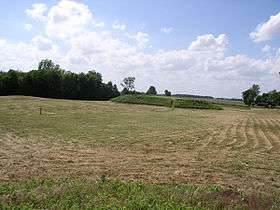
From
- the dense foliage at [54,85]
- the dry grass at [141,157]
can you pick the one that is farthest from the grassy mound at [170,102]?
the dry grass at [141,157]

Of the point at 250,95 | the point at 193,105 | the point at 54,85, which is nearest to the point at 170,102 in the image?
the point at 193,105

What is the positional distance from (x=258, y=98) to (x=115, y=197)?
129459 millimetres

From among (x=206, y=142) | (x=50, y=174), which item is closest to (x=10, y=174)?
(x=50, y=174)

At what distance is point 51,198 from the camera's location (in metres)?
9.25

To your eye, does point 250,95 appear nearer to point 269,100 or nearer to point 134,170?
point 269,100

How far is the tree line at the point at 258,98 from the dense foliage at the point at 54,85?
147 ft

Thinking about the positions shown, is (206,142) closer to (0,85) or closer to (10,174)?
(10,174)

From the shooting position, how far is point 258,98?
132250 mm

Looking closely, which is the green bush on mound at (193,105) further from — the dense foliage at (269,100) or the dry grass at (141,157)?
the dry grass at (141,157)

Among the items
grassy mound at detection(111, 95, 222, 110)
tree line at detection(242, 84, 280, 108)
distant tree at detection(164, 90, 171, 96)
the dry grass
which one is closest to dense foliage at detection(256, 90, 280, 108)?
tree line at detection(242, 84, 280, 108)

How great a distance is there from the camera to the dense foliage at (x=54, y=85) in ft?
288

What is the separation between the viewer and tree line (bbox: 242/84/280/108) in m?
127

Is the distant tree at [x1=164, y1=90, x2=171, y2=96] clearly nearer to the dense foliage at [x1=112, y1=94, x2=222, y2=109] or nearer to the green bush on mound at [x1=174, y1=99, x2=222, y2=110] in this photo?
the dense foliage at [x1=112, y1=94, x2=222, y2=109]

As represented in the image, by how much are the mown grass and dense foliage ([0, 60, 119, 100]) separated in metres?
79.6
